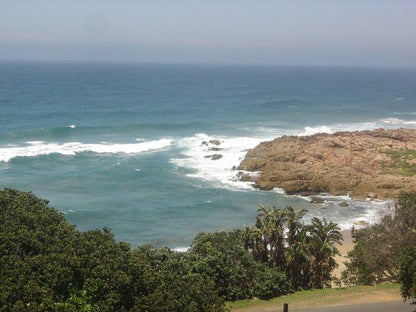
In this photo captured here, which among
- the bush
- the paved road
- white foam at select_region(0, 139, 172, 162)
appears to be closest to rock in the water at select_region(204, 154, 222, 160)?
white foam at select_region(0, 139, 172, 162)

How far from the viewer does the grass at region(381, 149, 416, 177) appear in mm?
49438

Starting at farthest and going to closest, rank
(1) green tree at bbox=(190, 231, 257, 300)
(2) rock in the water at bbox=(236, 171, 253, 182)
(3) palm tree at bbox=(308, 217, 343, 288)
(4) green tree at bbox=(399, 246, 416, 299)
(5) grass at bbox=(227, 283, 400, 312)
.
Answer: (2) rock in the water at bbox=(236, 171, 253, 182), (3) palm tree at bbox=(308, 217, 343, 288), (1) green tree at bbox=(190, 231, 257, 300), (5) grass at bbox=(227, 283, 400, 312), (4) green tree at bbox=(399, 246, 416, 299)

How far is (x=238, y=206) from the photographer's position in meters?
43.1

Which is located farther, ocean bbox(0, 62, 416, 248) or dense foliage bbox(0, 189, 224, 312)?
ocean bbox(0, 62, 416, 248)

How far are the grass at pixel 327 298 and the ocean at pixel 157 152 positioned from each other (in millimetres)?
6980

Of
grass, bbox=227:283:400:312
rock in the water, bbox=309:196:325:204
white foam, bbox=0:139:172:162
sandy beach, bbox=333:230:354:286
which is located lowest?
sandy beach, bbox=333:230:354:286

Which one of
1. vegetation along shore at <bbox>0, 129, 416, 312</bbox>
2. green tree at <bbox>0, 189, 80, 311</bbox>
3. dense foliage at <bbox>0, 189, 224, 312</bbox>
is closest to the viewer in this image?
green tree at <bbox>0, 189, 80, 311</bbox>

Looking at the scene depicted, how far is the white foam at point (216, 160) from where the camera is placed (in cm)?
4991

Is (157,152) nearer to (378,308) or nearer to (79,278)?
(378,308)

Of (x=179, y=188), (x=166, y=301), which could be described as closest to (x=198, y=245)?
(x=166, y=301)

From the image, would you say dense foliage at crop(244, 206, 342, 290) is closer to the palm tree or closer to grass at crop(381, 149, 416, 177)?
the palm tree

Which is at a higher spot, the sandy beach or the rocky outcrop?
the rocky outcrop

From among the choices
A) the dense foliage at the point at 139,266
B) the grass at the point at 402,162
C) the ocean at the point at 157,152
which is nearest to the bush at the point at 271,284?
the dense foliage at the point at 139,266

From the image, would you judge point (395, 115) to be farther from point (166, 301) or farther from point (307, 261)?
point (166, 301)
